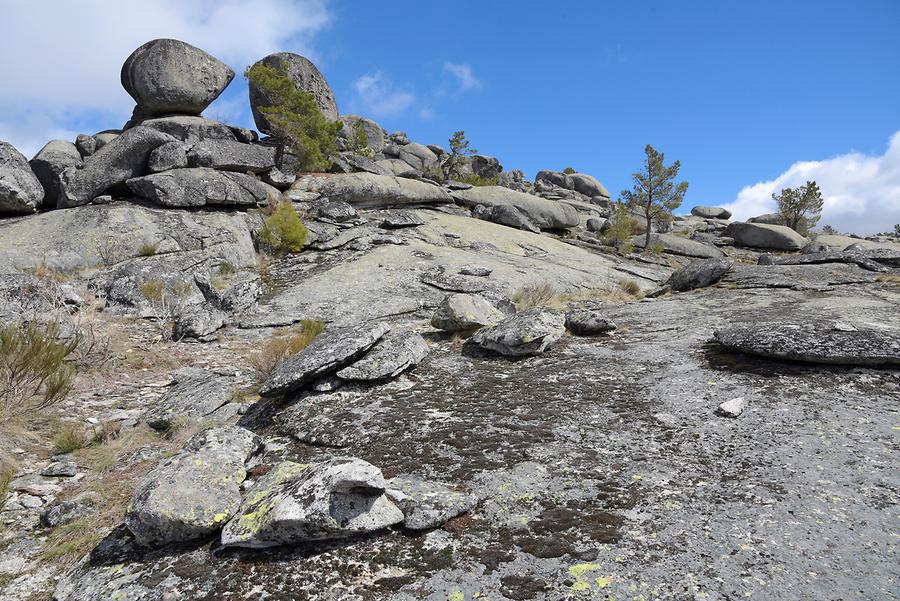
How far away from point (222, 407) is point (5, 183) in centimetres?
1530

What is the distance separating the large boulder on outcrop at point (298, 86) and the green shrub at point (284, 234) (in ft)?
44.0

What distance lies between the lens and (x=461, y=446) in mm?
4410

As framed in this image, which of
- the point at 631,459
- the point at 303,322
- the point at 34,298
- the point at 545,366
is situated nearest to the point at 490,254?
the point at 303,322

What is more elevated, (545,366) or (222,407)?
(545,366)

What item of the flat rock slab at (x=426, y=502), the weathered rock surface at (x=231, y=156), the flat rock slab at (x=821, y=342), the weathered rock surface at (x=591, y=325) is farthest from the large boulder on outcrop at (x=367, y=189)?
the flat rock slab at (x=426, y=502)

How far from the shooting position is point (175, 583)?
10.3ft

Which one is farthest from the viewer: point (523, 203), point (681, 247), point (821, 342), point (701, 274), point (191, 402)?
point (681, 247)

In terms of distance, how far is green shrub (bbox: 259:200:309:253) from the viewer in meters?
16.4

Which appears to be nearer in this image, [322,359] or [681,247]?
[322,359]

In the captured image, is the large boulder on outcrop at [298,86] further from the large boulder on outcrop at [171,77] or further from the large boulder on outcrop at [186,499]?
the large boulder on outcrop at [186,499]

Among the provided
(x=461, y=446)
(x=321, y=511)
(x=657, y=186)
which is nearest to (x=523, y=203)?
(x=657, y=186)

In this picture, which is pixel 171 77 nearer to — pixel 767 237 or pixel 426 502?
pixel 426 502

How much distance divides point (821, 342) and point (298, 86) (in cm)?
3108

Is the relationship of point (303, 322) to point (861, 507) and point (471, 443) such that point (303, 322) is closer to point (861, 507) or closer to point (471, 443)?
point (471, 443)
